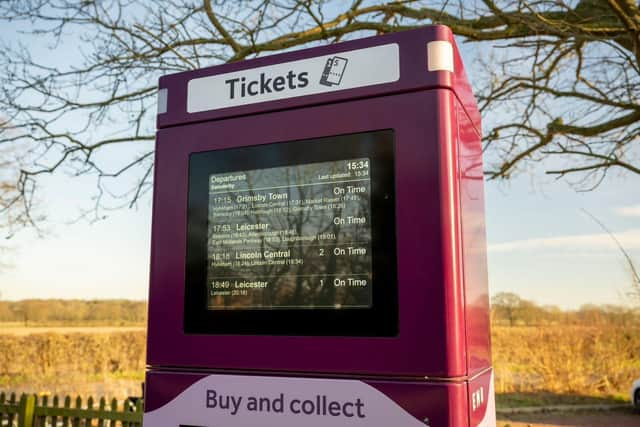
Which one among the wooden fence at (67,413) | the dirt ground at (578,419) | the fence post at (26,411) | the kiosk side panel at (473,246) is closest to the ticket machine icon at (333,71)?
the kiosk side panel at (473,246)

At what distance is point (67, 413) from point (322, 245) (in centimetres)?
624

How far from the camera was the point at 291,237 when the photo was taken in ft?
5.84

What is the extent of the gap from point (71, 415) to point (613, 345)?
12.1 meters

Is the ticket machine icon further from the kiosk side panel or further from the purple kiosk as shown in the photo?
the kiosk side panel

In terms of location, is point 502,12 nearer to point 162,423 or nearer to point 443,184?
point 443,184

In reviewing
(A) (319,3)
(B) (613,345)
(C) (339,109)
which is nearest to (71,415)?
(A) (319,3)

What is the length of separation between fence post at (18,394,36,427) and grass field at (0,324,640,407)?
5.88 meters

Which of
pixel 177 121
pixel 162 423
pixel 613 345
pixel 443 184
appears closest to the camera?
pixel 443 184

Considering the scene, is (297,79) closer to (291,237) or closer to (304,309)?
(291,237)

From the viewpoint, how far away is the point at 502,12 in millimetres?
5367

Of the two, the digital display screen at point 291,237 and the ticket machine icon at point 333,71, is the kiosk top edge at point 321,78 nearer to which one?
the ticket machine icon at point 333,71

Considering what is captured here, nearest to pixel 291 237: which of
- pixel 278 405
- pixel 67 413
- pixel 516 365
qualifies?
pixel 278 405

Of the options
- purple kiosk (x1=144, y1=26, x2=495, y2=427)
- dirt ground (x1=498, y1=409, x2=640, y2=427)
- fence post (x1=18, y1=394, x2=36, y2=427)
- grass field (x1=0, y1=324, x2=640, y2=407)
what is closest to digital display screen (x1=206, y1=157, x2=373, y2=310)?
purple kiosk (x1=144, y1=26, x2=495, y2=427)

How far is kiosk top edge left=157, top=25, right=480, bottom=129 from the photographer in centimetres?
172
